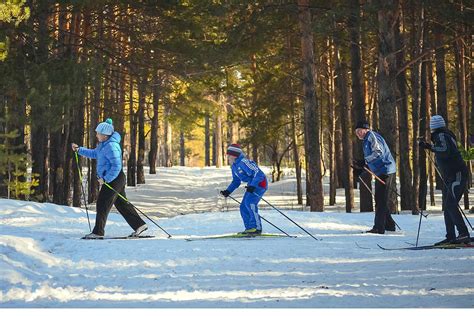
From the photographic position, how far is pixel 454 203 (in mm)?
9914

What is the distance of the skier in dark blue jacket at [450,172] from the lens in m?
9.95

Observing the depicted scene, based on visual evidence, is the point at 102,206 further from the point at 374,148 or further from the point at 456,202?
the point at 456,202

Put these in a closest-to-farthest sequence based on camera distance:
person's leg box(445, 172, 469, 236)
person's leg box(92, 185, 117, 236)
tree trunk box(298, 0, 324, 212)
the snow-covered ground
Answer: the snow-covered ground < person's leg box(445, 172, 469, 236) < person's leg box(92, 185, 117, 236) < tree trunk box(298, 0, 324, 212)

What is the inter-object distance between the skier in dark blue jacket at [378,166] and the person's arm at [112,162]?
4.21 meters

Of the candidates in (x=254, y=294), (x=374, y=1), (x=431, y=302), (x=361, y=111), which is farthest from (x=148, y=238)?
(x=361, y=111)

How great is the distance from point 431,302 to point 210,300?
6.31 ft

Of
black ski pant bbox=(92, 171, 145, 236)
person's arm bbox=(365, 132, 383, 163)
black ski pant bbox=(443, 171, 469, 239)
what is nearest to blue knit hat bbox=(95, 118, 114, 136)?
black ski pant bbox=(92, 171, 145, 236)

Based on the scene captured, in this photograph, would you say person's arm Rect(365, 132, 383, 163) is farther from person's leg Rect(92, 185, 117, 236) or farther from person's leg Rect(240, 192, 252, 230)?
Result: person's leg Rect(92, 185, 117, 236)

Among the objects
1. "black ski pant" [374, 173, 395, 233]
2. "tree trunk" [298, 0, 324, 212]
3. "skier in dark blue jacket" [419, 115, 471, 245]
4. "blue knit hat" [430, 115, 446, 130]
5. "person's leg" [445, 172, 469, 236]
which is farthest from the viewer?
"tree trunk" [298, 0, 324, 212]

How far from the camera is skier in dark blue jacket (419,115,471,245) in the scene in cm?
995

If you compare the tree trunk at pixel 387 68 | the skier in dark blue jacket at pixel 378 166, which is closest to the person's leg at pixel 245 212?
the skier in dark blue jacket at pixel 378 166

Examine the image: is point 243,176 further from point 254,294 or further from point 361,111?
point 361,111

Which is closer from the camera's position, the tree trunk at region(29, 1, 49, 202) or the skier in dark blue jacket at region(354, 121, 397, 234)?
the skier in dark blue jacket at region(354, 121, 397, 234)

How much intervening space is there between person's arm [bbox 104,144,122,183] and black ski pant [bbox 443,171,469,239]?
5.43 meters
